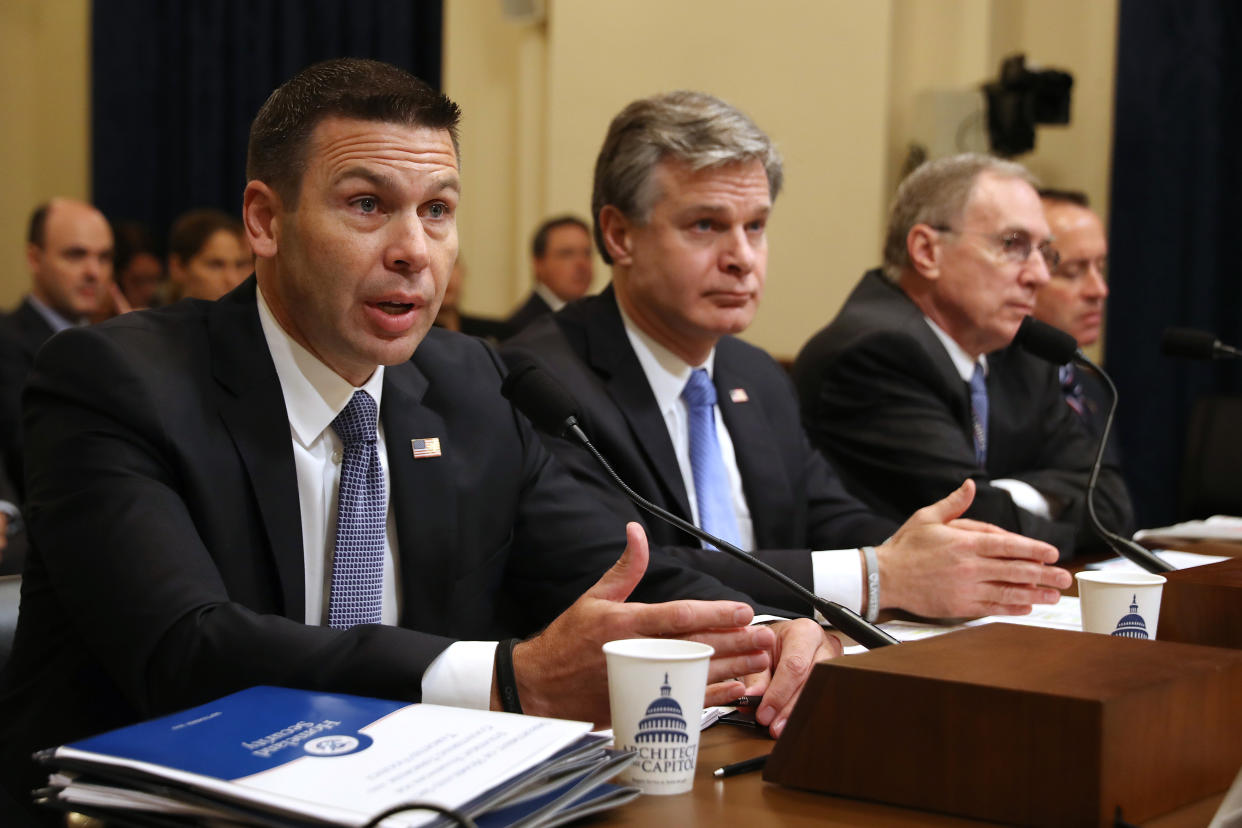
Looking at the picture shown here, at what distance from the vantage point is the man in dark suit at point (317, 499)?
125 cm

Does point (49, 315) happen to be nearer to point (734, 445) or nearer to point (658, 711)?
point (734, 445)

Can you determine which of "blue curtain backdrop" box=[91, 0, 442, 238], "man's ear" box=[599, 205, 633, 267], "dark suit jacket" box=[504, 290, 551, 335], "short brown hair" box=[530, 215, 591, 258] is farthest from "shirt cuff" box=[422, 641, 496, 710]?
"blue curtain backdrop" box=[91, 0, 442, 238]

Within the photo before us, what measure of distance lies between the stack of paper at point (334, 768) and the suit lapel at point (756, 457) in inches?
51.3

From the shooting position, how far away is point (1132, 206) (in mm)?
5230

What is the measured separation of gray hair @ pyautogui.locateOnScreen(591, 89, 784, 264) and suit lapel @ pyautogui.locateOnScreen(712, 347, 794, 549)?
1.12ft

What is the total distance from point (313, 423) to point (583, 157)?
14.9ft

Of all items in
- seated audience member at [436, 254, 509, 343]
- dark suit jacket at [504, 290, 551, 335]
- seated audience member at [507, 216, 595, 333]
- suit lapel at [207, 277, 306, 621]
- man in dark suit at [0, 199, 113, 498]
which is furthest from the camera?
seated audience member at [507, 216, 595, 333]

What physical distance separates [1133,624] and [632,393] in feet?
3.11

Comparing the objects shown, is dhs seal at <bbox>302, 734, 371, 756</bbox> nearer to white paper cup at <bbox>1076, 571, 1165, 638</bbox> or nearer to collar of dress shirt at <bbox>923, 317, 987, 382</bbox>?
white paper cup at <bbox>1076, 571, 1165, 638</bbox>

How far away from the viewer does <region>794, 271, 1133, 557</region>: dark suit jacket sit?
8.77ft

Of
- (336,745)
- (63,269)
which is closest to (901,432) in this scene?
(336,745)

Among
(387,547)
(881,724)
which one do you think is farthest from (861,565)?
(881,724)

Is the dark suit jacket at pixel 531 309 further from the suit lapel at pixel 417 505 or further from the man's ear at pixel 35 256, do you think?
the suit lapel at pixel 417 505

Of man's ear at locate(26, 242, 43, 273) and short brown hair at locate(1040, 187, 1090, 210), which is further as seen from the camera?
man's ear at locate(26, 242, 43, 273)
